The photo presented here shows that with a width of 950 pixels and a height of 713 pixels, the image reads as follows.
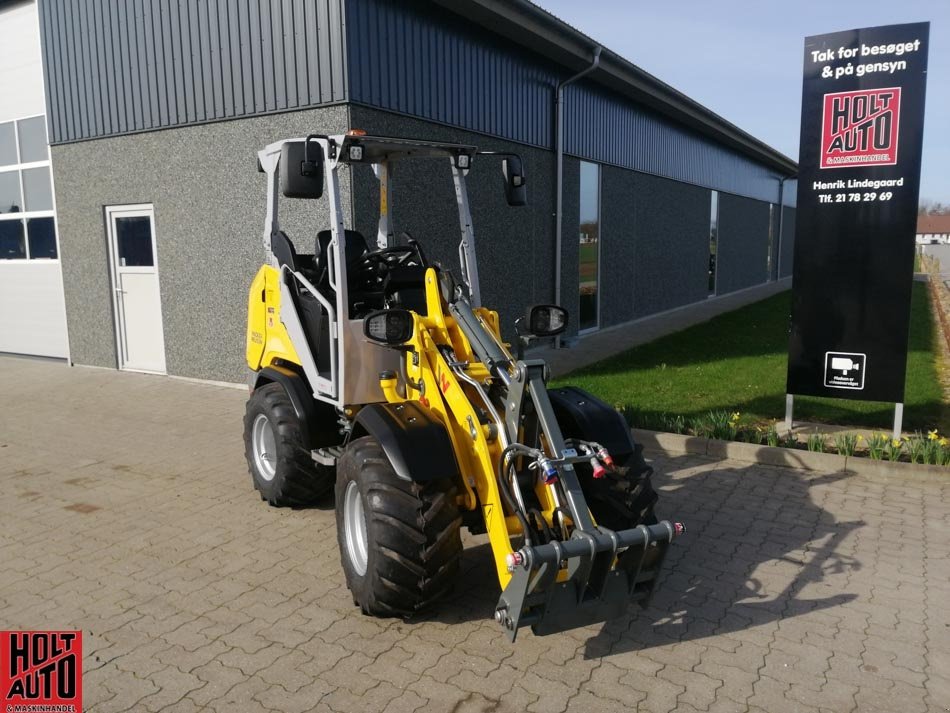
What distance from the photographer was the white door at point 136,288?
10.5 metres

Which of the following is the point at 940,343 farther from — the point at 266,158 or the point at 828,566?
the point at 266,158

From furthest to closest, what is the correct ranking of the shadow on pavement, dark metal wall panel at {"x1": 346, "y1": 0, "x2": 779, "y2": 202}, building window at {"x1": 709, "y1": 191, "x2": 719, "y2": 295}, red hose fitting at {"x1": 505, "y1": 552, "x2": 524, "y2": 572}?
1. building window at {"x1": 709, "y1": 191, "x2": 719, "y2": 295}
2. dark metal wall panel at {"x1": 346, "y1": 0, "x2": 779, "y2": 202}
3. the shadow on pavement
4. red hose fitting at {"x1": 505, "y1": 552, "x2": 524, "y2": 572}

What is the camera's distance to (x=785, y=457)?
258 inches

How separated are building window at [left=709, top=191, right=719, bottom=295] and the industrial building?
311 inches

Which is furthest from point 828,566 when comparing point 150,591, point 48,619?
point 48,619

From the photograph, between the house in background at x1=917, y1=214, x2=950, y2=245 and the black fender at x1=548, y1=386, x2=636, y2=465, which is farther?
the house in background at x1=917, y1=214, x2=950, y2=245

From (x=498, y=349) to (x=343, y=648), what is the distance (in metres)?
1.66

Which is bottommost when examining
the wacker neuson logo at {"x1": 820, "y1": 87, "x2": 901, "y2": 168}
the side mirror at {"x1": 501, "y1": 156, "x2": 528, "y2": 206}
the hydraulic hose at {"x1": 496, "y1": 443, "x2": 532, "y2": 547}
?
the hydraulic hose at {"x1": 496, "y1": 443, "x2": 532, "y2": 547}

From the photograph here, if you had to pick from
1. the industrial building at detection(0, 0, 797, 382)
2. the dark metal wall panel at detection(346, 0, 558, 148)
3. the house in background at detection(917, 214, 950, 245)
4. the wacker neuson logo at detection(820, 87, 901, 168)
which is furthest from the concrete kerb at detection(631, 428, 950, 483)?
the house in background at detection(917, 214, 950, 245)

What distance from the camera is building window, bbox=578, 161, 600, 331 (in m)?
13.9

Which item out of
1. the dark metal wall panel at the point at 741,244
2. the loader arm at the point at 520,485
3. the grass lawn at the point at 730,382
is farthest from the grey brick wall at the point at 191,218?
the dark metal wall panel at the point at 741,244

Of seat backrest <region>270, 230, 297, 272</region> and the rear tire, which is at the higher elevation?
seat backrest <region>270, 230, 297, 272</region>

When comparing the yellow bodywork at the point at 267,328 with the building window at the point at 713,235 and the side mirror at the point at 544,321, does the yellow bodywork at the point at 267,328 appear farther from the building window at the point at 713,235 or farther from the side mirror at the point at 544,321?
the building window at the point at 713,235

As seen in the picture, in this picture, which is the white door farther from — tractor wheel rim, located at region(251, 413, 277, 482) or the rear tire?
the rear tire
